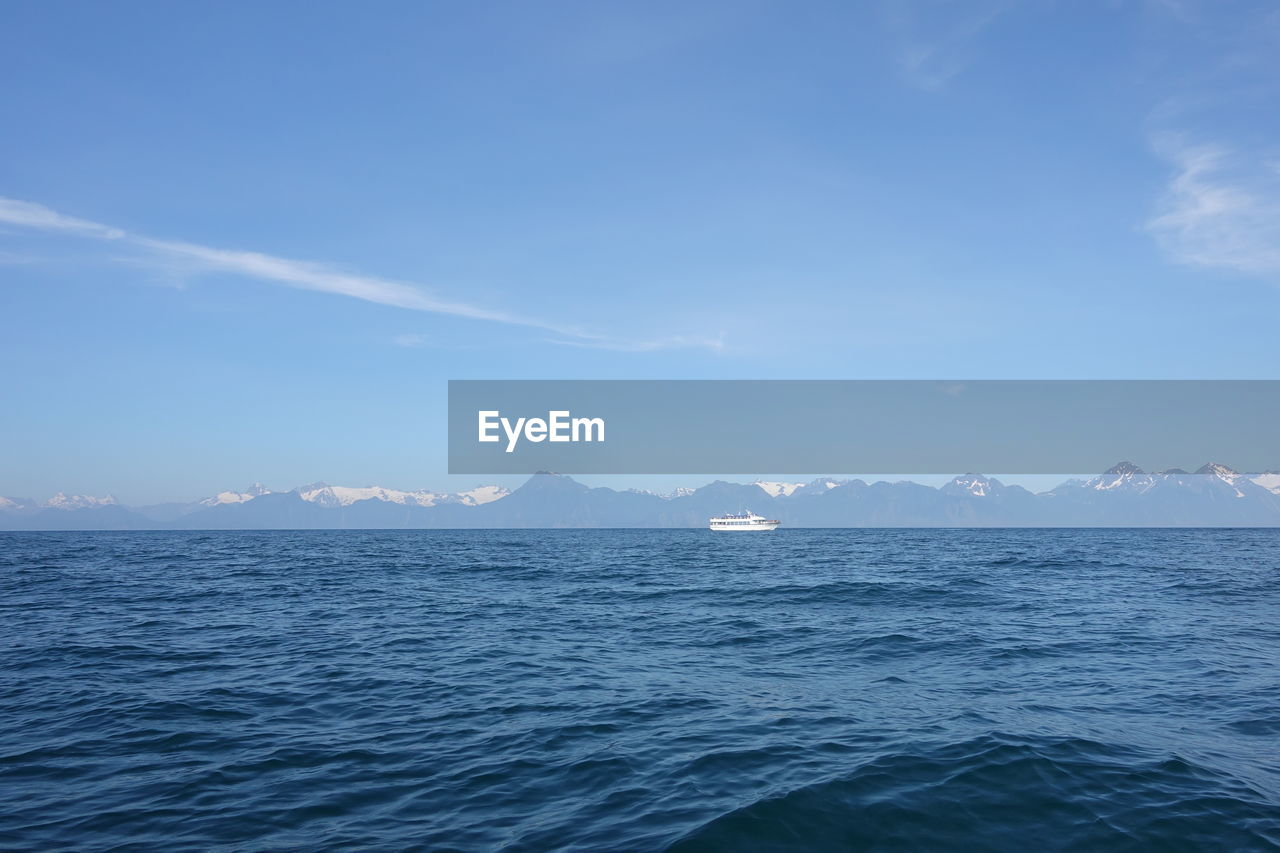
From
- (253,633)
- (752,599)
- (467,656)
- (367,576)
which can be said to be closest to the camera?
(467,656)

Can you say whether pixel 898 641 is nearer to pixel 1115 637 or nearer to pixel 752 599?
pixel 1115 637

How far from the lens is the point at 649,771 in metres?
12.6

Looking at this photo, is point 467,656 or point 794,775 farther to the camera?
point 467,656

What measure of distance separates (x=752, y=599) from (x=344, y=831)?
29.2 metres

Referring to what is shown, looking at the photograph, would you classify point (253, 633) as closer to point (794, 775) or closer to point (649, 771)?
point (649, 771)

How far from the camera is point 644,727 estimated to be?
50.2 ft

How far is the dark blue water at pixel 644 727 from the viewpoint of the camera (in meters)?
10.5

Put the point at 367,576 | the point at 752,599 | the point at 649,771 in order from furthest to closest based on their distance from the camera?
the point at 367,576, the point at 752,599, the point at 649,771

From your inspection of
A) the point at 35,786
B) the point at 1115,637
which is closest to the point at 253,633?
the point at 35,786

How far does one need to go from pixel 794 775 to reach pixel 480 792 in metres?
5.50

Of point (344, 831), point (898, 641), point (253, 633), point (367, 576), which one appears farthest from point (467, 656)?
point (367, 576)

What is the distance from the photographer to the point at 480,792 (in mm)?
11797

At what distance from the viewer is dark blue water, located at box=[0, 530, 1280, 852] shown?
10.5 metres

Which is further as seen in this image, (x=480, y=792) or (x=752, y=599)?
(x=752, y=599)
